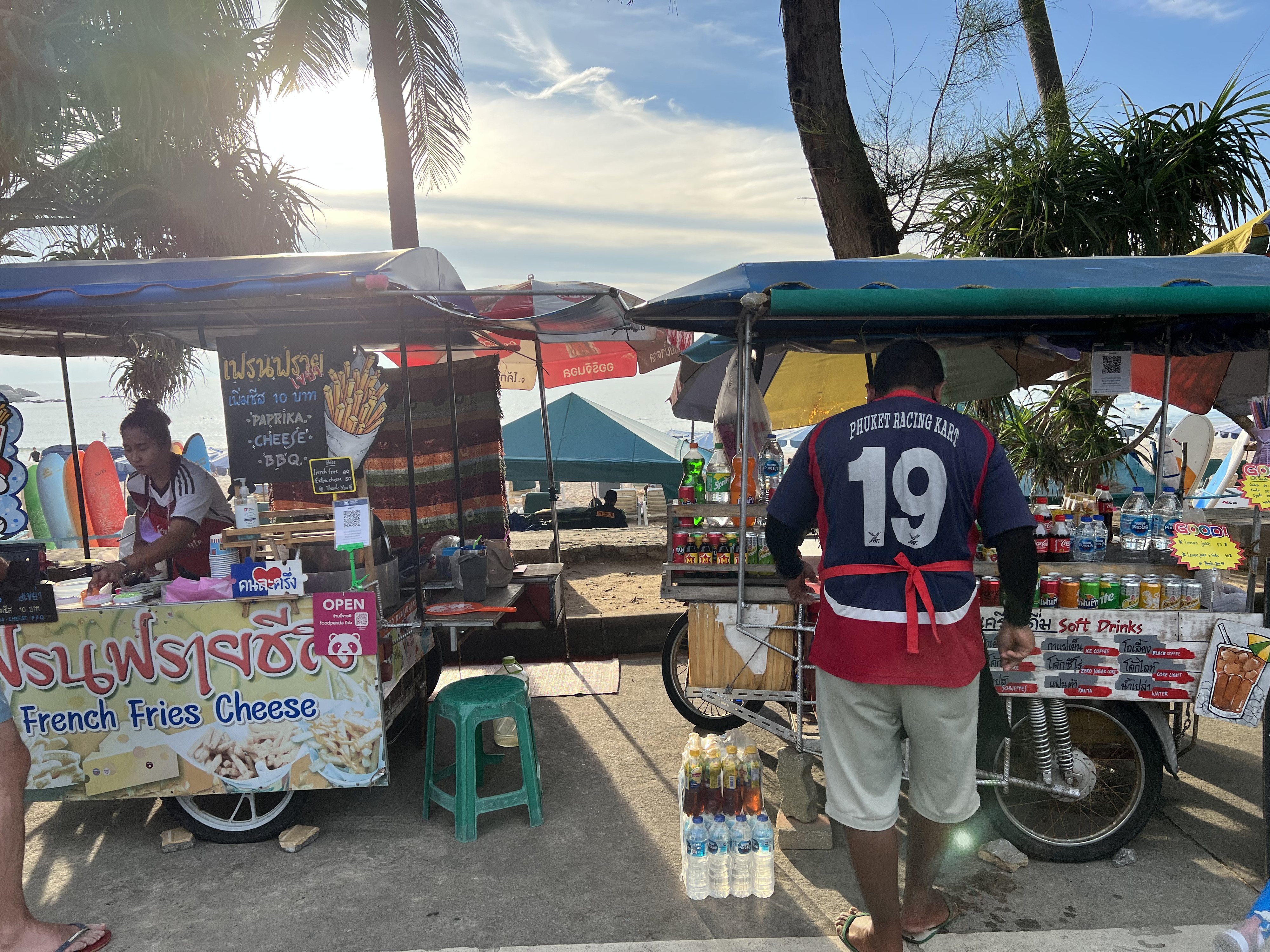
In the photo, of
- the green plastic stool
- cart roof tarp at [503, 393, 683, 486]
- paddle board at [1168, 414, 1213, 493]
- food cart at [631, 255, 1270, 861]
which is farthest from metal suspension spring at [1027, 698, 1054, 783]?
cart roof tarp at [503, 393, 683, 486]

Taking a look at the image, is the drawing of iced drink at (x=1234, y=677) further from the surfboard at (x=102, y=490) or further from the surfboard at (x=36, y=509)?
the surfboard at (x=36, y=509)

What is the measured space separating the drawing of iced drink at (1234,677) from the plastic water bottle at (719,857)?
83.2 inches

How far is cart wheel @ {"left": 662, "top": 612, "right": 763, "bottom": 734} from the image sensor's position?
4598mm

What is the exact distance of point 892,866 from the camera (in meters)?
2.46

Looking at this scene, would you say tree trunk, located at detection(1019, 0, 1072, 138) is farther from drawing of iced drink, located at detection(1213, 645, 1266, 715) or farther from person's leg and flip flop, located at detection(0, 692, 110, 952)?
person's leg and flip flop, located at detection(0, 692, 110, 952)

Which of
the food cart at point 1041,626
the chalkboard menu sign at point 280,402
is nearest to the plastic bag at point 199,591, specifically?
the chalkboard menu sign at point 280,402

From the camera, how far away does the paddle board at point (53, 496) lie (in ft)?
29.6

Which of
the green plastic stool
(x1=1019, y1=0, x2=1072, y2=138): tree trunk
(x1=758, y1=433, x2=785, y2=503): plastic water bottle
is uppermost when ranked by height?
(x1=1019, y1=0, x2=1072, y2=138): tree trunk

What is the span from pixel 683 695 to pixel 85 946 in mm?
3020

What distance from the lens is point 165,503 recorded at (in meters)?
3.93

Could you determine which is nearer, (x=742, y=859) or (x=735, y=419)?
Result: (x=742, y=859)

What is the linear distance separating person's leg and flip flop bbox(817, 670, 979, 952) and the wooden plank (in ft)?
2.86

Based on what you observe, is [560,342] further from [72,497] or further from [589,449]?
[589,449]

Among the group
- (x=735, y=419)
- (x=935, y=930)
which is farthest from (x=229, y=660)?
(x=935, y=930)
